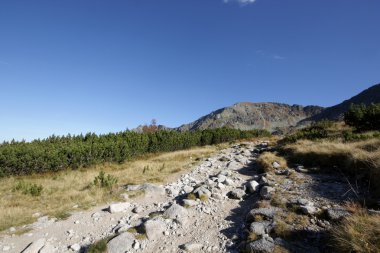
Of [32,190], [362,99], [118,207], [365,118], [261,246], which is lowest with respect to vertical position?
[261,246]

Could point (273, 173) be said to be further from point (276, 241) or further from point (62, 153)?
point (62, 153)

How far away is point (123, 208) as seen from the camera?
10.2 m

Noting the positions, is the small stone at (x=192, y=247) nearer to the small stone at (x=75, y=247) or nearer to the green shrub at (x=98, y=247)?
the green shrub at (x=98, y=247)

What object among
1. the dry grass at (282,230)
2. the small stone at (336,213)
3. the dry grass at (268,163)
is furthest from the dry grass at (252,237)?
the dry grass at (268,163)

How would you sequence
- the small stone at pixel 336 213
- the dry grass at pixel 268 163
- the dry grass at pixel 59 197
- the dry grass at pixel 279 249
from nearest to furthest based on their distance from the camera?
the dry grass at pixel 279 249, the small stone at pixel 336 213, the dry grass at pixel 59 197, the dry grass at pixel 268 163

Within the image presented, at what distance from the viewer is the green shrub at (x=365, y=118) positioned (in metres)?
25.0

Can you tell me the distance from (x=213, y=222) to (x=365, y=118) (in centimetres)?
2431

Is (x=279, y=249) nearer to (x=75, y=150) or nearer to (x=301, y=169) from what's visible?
(x=301, y=169)

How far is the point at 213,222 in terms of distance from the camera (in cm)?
845

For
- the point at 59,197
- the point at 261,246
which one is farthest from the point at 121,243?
the point at 59,197

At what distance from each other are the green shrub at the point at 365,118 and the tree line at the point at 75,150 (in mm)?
21165

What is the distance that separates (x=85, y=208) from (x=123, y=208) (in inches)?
61.3

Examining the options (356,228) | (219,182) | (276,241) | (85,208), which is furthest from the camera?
(219,182)

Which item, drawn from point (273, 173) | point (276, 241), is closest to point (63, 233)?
point (276, 241)
